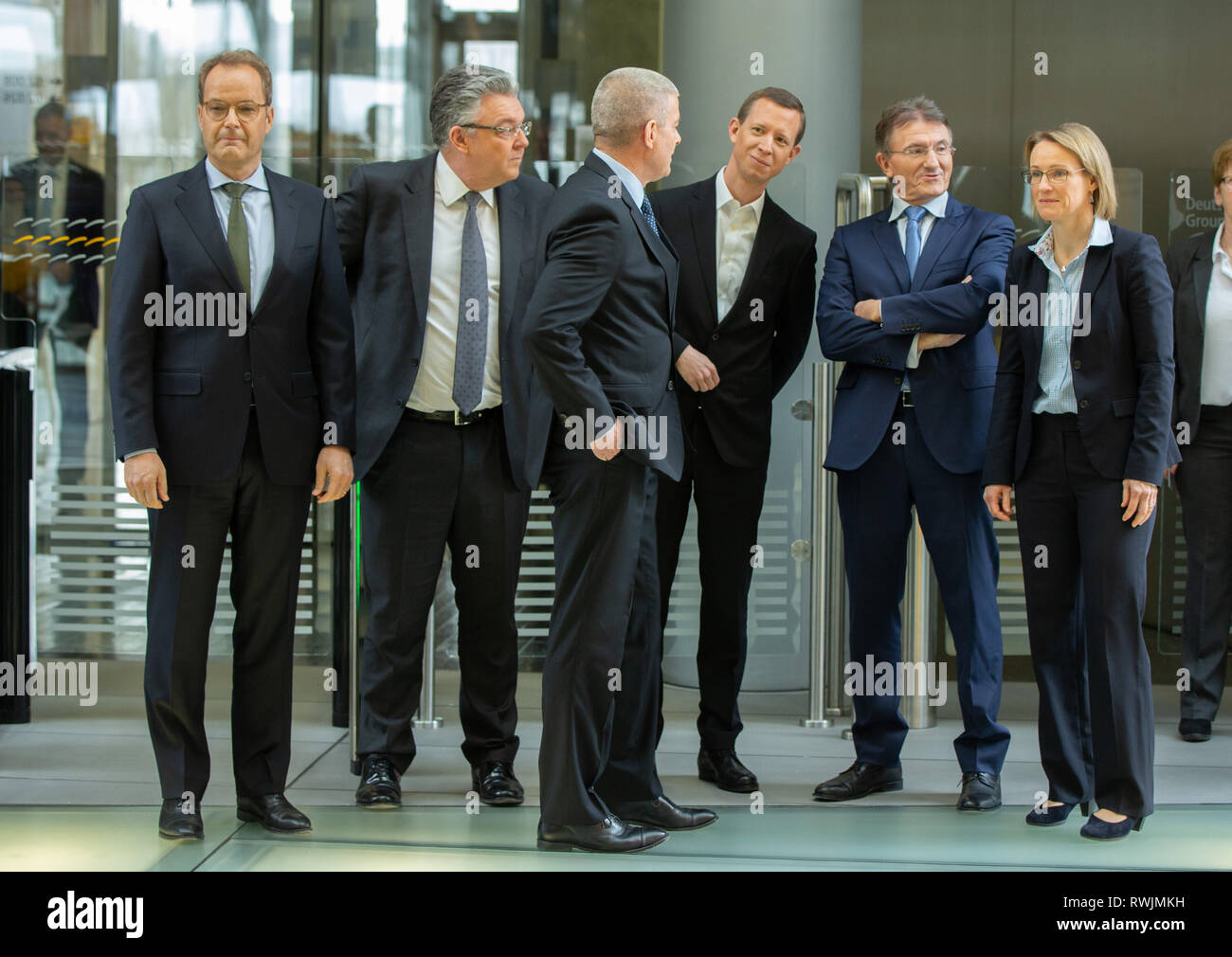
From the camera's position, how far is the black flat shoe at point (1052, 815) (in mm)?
3398

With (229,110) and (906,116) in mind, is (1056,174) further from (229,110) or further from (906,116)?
(229,110)

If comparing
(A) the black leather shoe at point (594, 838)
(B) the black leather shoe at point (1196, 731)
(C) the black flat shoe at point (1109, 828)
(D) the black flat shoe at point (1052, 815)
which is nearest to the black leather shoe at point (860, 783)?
(D) the black flat shoe at point (1052, 815)

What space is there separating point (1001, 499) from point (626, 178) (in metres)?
1.16

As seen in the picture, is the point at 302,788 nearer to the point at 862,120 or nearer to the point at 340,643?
the point at 340,643

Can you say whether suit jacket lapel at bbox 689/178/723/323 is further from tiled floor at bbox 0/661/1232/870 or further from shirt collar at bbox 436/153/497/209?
tiled floor at bbox 0/661/1232/870

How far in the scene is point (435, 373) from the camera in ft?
11.6

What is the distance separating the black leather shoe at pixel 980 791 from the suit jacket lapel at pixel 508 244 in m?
1.56

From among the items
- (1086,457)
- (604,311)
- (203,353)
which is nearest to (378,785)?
(203,353)

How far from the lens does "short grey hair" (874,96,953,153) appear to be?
367 cm

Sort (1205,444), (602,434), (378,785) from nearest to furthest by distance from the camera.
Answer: (602,434) < (378,785) < (1205,444)

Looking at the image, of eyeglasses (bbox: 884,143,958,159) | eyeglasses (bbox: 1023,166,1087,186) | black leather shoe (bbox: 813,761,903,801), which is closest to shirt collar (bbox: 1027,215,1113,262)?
eyeglasses (bbox: 1023,166,1087,186)
